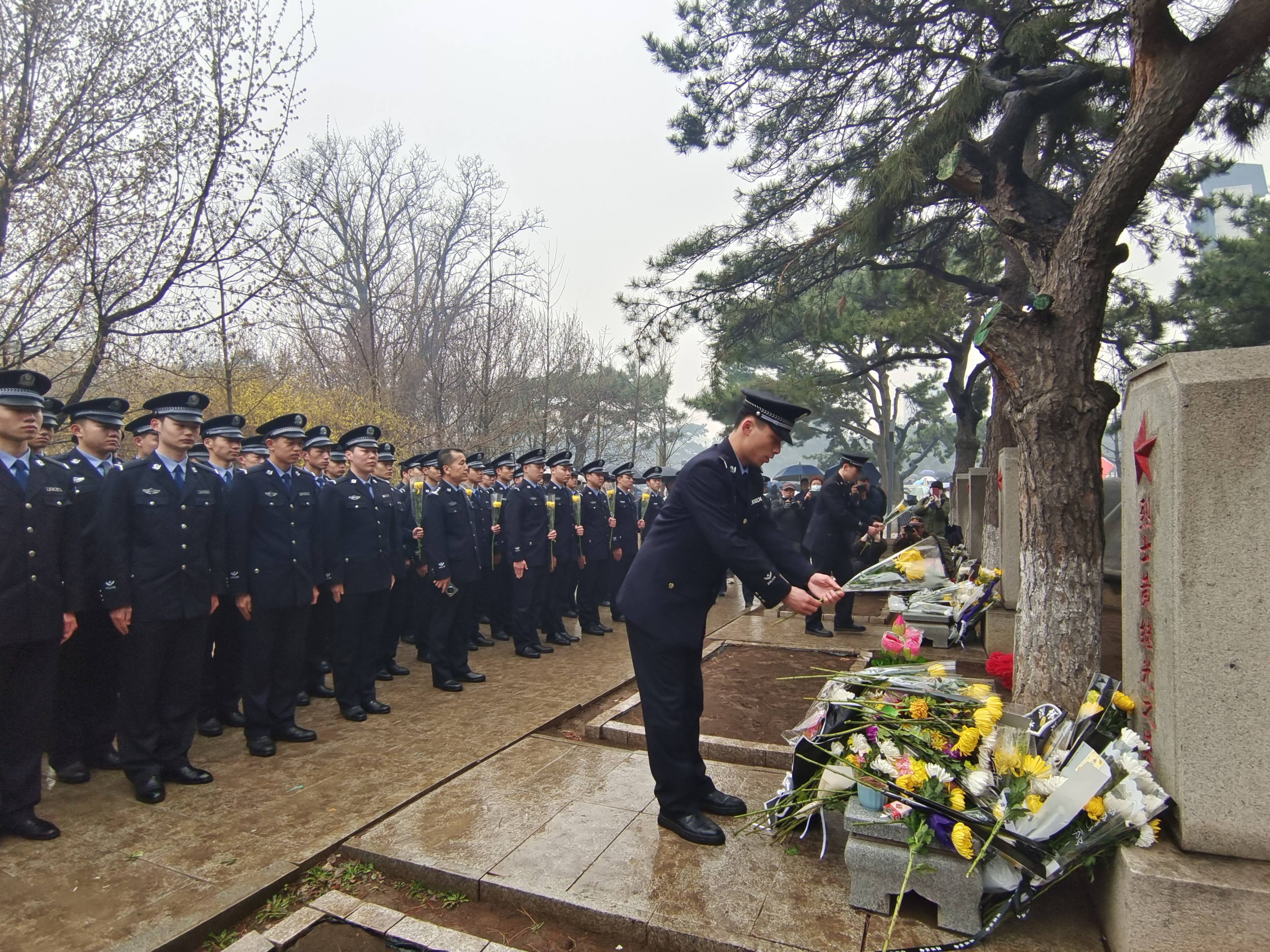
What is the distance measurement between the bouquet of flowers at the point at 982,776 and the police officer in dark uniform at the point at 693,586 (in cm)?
43

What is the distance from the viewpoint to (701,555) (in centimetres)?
365

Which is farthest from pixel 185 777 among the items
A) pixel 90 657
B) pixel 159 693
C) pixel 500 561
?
pixel 500 561

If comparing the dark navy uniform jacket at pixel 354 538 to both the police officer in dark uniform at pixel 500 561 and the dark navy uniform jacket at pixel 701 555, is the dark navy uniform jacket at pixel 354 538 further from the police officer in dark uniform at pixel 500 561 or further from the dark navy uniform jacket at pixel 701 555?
the dark navy uniform jacket at pixel 701 555

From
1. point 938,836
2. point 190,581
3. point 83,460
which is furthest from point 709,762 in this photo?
point 83,460

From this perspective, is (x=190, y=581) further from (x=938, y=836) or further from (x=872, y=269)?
(x=872, y=269)

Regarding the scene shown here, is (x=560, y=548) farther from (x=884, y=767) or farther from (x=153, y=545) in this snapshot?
(x=884, y=767)

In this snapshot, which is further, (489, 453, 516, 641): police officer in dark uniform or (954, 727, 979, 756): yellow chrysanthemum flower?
(489, 453, 516, 641): police officer in dark uniform

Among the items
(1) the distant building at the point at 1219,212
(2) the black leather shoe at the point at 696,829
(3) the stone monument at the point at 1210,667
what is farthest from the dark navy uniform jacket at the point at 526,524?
(1) the distant building at the point at 1219,212

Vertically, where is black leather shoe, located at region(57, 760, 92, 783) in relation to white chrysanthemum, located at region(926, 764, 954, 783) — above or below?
below

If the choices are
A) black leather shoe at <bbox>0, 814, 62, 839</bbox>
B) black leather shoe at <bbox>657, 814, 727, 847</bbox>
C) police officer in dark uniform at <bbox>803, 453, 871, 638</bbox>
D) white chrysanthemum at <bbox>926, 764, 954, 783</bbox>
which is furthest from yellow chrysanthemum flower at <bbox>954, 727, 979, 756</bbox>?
police officer in dark uniform at <bbox>803, 453, 871, 638</bbox>

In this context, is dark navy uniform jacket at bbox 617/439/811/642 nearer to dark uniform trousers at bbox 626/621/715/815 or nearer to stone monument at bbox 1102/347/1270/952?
dark uniform trousers at bbox 626/621/715/815

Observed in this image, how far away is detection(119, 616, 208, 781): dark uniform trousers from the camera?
4.16 metres

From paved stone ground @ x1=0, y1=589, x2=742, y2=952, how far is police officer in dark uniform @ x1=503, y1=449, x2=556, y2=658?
5.78 feet

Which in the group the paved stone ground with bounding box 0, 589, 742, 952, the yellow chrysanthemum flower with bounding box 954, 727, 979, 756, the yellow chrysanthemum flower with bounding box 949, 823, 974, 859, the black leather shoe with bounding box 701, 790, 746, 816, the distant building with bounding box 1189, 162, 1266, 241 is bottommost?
the paved stone ground with bounding box 0, 589, 742, 952
